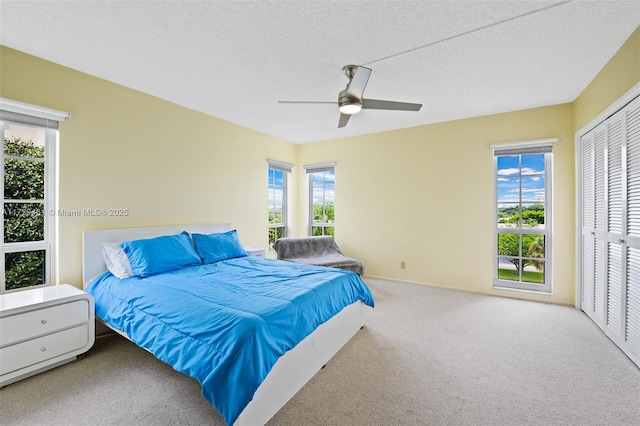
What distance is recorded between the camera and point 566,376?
6.79 feet

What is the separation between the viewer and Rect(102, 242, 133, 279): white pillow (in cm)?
267

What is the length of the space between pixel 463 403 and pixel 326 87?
9.78 feet

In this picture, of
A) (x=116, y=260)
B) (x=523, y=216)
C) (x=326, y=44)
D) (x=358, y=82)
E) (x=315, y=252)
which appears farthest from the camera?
(x=315, y=252)

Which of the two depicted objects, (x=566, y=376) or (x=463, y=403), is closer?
(x=463, y=403)

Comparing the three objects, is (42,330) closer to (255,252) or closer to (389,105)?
(255,252)

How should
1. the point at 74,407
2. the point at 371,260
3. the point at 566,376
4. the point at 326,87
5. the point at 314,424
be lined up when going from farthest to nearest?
the point at 371,260
the point at 326,87
the point at 566,376
the point at 74,407
the point at 314,424

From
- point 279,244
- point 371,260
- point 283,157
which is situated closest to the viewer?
point 279,244

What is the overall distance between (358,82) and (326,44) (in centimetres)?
40

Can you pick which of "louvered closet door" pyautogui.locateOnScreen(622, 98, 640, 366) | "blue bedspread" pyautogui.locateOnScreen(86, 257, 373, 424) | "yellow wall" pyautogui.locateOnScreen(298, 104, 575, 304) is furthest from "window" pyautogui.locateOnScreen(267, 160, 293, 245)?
"louvered closet door" pyautogui.locateOnScreen(622, 98, 640, 366)

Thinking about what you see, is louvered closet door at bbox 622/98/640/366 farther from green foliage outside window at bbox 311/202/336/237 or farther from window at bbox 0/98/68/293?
window at bbox 0/98/68/293

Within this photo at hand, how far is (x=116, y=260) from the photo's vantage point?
8.89 feet

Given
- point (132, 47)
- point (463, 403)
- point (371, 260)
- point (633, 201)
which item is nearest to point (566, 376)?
point (463, 403)

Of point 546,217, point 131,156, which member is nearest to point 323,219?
point 131,156

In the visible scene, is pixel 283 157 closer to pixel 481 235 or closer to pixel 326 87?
pixel 326 87
